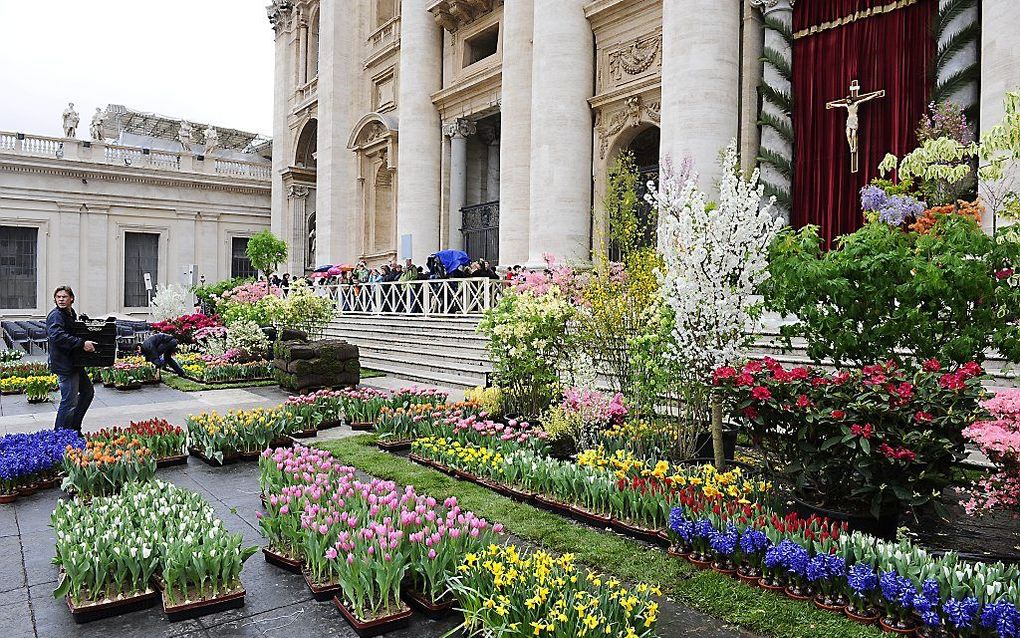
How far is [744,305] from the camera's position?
6.11 metres

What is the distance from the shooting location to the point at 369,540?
412 cm

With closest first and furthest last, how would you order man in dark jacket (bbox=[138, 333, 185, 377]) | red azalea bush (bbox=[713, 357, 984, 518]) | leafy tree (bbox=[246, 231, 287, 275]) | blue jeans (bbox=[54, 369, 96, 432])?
red azalea bush (bbox=[713, 357, 984, 518]) → blue jeans (bbox=[54, 369, 96, 432]) → man in dark jacket (bbox=[138, 333, 185, 377]) → leafy tree (bbox=[246, 231, 287, 275])

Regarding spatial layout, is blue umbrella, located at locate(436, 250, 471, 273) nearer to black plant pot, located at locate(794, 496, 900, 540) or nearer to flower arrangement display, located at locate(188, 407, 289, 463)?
flower arrangement display, located at locate(188, 407, 289, 463)

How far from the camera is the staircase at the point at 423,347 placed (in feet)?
45.9

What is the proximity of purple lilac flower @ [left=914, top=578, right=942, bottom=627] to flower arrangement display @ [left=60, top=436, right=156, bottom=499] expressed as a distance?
18.1 feet

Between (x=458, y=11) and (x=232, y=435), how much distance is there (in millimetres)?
20541

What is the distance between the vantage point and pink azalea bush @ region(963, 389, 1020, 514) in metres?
3.98

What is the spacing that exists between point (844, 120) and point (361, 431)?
10.9 m

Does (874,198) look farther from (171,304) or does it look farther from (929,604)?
(171,304)

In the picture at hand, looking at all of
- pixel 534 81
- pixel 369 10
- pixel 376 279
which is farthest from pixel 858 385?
pixel 369 10

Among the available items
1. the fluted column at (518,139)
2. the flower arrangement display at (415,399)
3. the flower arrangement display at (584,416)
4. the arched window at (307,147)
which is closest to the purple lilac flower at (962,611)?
the flower arrangement display at (584,416)

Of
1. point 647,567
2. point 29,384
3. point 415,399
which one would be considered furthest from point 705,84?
point 29,384


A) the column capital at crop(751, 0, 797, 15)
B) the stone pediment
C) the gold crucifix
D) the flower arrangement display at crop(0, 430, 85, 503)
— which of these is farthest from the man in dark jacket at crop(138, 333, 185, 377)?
the stone pediment

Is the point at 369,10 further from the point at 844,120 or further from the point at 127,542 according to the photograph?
the point at 127,542
